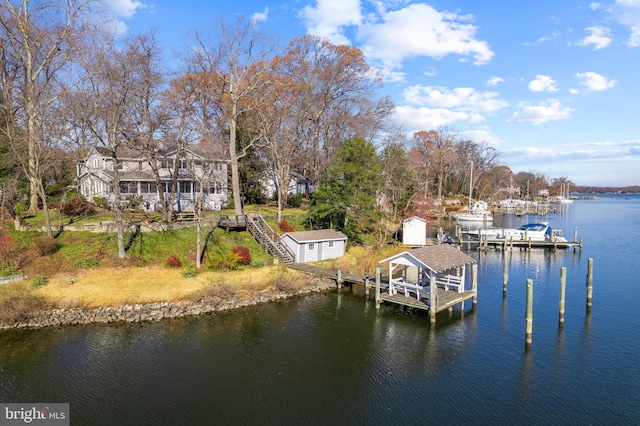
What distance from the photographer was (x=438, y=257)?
85.9ft

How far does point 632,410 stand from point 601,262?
98.9 feet

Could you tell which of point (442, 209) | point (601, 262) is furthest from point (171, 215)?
point (442, 209)

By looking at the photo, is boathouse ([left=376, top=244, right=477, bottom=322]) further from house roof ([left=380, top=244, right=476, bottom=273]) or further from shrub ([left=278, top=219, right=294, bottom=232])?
shrub ([left=278, top=219, right=294, bottom=232])

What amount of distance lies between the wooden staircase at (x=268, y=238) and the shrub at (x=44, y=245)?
15542 mm

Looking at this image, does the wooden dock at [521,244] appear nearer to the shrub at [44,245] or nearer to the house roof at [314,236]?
the house roof at [314,236]

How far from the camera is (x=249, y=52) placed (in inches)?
1501

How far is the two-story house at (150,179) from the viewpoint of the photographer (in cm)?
4169

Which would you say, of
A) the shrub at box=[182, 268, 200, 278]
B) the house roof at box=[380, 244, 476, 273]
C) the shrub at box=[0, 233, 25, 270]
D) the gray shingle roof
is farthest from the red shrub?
the gray shingle roof

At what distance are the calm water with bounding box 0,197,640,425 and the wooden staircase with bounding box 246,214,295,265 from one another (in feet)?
24.6

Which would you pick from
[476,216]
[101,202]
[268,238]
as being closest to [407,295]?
[268,238]

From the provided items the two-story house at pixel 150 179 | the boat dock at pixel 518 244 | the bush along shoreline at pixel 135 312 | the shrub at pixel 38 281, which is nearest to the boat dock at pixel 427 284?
the bush along shoreline at pixel 135 312

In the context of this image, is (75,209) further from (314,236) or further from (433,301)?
(433,301)

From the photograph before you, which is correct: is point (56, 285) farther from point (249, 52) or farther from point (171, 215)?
point (249, 52)

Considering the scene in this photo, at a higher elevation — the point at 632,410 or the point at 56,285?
the point at 56,285
